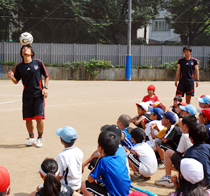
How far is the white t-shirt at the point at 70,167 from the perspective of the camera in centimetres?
Answer: 430

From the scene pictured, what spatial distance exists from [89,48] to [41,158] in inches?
835

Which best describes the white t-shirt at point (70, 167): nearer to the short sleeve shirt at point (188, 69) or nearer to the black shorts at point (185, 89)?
the black shorts at point (185, 89)

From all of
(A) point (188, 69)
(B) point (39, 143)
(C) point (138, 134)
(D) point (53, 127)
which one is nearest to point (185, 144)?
(C) point (138, 134)

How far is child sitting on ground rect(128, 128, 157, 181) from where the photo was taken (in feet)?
17.1

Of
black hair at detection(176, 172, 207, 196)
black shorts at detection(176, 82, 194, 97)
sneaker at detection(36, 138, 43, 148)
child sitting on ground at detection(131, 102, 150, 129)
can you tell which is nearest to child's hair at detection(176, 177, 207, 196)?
black hair at detection(176, 172, 207, 196)

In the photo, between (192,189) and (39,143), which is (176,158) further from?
(39,143)

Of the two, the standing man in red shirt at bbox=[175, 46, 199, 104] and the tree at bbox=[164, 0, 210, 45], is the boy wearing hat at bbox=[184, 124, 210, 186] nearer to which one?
the standing man in red shirt at bbox=[175, 46, 199, 104]

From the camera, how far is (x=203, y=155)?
4.04 m

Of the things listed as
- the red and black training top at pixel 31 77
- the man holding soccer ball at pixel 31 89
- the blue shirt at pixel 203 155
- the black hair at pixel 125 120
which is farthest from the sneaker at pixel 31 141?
the blue shirt at pixel 203 155

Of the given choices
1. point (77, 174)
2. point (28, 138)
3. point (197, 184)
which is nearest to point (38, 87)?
point (28, 138)

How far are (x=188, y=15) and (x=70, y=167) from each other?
31058 millimetres

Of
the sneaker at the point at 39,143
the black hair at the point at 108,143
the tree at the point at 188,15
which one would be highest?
the tree at the point at 188,15

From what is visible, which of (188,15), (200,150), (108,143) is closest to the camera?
(108,143)

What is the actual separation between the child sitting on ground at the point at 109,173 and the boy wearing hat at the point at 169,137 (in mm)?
1891
